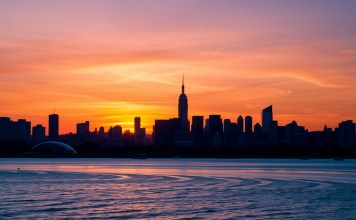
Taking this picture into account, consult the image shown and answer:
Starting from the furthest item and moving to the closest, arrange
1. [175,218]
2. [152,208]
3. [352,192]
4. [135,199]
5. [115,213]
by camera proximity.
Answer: [352,192]
[135,199]
[152,208]
[115,213]
[175,218]

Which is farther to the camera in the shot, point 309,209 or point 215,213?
point 309,209

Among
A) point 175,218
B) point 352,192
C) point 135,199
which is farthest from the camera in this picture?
point 352,192

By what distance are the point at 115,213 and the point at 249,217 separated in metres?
11.8

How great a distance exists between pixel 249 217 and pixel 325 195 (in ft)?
74.9

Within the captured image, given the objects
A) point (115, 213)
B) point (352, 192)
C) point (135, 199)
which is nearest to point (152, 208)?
point (115, 213)

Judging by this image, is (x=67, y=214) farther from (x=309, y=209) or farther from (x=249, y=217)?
(x=309, y=209)

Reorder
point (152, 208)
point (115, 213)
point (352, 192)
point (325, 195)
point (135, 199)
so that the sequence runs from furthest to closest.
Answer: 1. point (352, 192)
2. point (325, 195)
3. point (135, 199)
4. point (152, 208)
5. point (115, 213)

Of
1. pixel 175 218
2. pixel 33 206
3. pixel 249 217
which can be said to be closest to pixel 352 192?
pixel 249 217

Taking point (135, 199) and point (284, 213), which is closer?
point (284, 213)

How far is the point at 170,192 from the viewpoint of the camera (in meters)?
60.0

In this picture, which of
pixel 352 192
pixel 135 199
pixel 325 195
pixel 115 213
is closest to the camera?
pixel 115 213

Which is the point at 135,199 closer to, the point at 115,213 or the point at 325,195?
the point at 115,213

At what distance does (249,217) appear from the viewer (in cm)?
3872

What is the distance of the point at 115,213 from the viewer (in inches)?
1604
